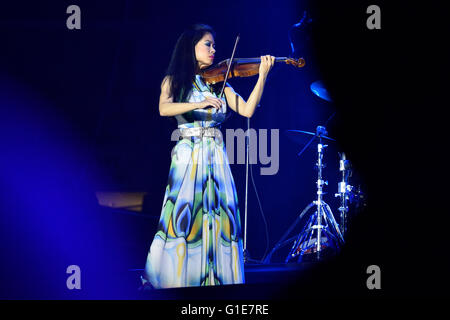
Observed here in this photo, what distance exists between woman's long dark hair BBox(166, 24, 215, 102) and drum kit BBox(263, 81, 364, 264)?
0.80 meters

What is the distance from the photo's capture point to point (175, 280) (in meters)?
2.79

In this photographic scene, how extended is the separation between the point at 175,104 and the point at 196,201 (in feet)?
1.62

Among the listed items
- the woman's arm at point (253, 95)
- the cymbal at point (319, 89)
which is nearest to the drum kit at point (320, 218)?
the cymbal at point (319, 89)

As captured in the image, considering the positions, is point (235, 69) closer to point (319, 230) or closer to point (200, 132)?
point (200, 132)

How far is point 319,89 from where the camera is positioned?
3.35m

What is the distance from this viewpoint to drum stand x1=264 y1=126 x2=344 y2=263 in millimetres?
3379

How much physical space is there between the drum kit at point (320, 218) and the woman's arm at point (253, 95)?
551 millimetres

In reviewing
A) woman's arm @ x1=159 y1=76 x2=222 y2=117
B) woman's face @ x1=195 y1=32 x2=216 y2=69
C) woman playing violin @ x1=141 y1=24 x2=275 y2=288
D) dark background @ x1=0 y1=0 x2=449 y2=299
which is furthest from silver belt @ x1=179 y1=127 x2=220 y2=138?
dark background @ x1=0 y1=0 x2=449 y2=299

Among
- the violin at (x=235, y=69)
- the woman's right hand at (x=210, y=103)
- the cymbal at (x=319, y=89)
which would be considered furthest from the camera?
the cymbal at (x=319, y=89)

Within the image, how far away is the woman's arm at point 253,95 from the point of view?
286 cm

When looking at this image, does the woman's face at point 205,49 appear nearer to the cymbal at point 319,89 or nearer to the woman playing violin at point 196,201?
the woman playing violin at point 196,201

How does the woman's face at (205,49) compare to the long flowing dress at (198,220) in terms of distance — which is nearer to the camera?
the long flowing dress at (198,220)
